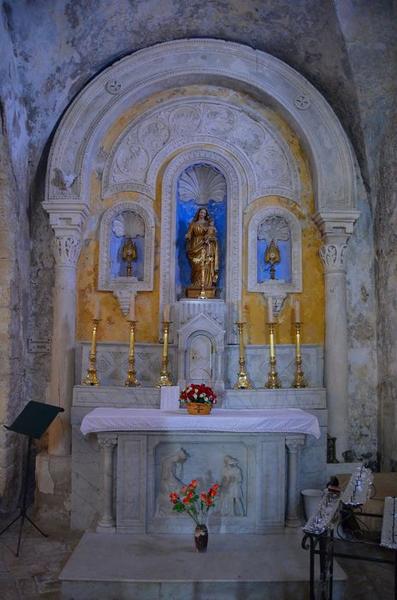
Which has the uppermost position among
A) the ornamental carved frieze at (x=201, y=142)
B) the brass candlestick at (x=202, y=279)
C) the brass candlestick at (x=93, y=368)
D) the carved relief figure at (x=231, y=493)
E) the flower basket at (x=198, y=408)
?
the ornamental carved frieze at (x=201, y=142)

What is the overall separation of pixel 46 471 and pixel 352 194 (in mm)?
5588

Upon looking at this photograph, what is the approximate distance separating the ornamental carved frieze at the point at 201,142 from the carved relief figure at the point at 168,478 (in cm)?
402

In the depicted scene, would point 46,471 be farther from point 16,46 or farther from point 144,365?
point 16,46

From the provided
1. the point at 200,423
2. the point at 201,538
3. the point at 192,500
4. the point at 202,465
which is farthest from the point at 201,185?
the point at 201,538

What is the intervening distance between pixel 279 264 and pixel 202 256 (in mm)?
1221

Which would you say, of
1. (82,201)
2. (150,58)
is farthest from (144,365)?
(150,58)

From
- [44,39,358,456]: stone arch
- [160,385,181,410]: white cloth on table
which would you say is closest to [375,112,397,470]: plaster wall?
[44,39,358,456]: stone arch

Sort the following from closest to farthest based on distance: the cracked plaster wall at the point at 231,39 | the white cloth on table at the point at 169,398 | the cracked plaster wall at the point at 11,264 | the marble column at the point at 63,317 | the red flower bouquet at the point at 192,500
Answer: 1. the red flower bouquet at the point at 192,500
2. the white cloth on table at the point at 169,398
3. the cracked plaster wall at the point at 11,264
4. the cracked plaster wall at the point at 231,39
5. the marble column at the point at 63,317

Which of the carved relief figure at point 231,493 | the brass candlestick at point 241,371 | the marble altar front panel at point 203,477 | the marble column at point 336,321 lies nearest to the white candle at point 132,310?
the brass candlestick at point 241,371

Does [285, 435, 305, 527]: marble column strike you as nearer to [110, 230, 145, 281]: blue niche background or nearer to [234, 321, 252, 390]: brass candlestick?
[234, 321, 252, 390]: brass candlestick

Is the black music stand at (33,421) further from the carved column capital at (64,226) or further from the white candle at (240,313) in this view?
the white candle at (240,313)

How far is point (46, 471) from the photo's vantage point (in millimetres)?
7480

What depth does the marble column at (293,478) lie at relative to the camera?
651 cm

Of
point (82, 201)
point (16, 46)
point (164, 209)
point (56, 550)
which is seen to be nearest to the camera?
point (56, 550)
